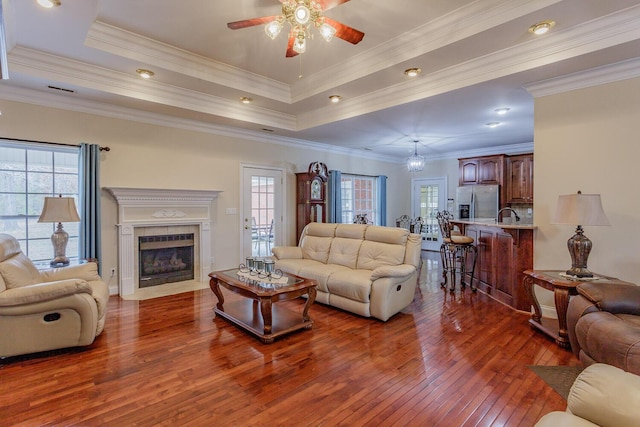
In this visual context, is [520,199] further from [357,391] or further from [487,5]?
[357,391]

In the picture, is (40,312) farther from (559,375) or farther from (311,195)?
(311,195)

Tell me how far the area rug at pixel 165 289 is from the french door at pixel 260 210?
3.45 ft

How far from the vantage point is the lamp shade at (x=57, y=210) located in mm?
3588

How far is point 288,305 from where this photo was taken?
409cm

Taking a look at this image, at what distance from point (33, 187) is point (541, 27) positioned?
19.6ft

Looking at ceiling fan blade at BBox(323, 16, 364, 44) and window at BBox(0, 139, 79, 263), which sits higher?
ceiling fan blade at BBox(323, 16, 364, 44)

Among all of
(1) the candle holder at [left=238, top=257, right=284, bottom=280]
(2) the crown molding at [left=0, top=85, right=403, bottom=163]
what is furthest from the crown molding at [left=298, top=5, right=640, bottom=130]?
(1) the candle holder at [left=238, top=257, right=284, bottom=280]

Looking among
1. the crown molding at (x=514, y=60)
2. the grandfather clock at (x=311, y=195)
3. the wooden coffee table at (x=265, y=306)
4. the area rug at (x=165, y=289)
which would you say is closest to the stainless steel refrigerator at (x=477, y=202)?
the grandfather clock at (x=311, y=195)

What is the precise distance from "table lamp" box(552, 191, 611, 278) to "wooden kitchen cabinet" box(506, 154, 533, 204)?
4.33 m

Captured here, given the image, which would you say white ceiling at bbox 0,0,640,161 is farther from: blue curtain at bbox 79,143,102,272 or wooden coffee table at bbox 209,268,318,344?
wooden coffee table at bbox 209,268,318,344

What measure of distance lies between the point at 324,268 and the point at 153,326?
2.09 meters

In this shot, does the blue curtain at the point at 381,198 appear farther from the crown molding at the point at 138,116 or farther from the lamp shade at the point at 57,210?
the lamp shade at the point at 57,210

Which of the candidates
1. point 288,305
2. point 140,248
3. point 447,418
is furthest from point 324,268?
point 140,248

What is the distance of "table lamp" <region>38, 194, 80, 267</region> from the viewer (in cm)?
360
